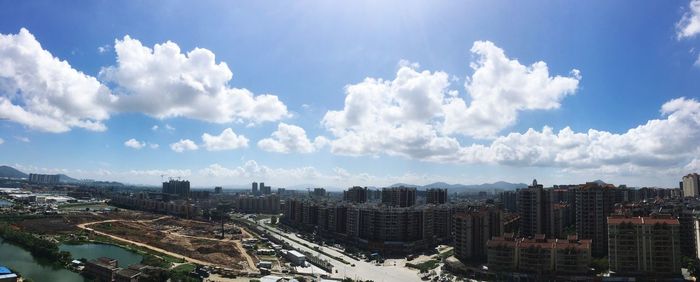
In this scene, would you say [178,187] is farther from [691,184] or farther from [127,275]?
[691,184]

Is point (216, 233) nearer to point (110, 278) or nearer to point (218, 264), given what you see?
point (218, 264)

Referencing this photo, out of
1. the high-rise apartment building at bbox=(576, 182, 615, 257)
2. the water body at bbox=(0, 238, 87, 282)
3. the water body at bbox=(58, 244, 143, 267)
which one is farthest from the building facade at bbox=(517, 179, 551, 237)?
the water body at bbox=(0, 238, 87, 282)

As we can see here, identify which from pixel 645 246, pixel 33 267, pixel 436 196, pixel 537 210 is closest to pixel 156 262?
pixel 33 267

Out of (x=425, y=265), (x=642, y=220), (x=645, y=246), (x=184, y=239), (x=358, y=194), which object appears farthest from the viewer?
(x=358, y=194)

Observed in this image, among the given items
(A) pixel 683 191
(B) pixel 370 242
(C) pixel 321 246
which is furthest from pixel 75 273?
(A) pixel 683 191

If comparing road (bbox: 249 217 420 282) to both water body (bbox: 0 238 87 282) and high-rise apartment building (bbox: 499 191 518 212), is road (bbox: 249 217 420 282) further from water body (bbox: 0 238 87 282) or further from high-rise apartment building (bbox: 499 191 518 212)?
high-rise apartment building (bbox: 499 191 518 212)

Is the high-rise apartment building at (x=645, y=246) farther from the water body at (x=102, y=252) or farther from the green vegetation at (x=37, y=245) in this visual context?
the green vegetation at (x=37, y=245)

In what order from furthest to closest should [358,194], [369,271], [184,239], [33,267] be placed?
[358,194], [184,239], [369,271], [33,267]

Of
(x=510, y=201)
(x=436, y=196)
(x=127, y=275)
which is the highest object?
(x=436, y=196)
